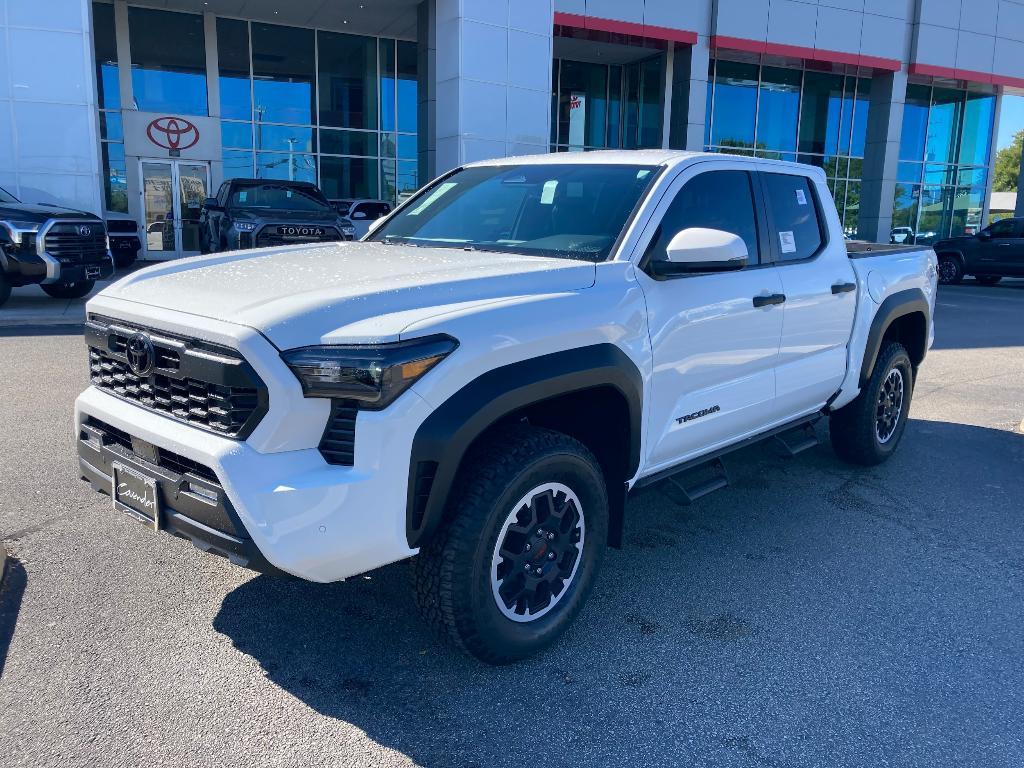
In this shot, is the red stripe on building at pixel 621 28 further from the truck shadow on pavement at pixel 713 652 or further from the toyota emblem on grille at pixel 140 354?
the toyota emblem on grille at pixel 140 354

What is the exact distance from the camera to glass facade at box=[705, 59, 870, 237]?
2764 centimetres

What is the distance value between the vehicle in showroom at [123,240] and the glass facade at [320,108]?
6.15 m

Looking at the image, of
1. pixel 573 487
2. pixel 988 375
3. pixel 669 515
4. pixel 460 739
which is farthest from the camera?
pixel 988 375

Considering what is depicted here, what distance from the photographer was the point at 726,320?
12.7 feet

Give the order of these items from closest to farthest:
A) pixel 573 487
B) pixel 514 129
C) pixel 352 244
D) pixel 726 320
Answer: pixel 573 487 < pixel 726 320 < pixel 352 244 < pixel 514 129

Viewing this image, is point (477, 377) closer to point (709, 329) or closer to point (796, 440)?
point (709, 329)

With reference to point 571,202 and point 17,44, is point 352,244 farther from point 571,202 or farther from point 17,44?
point 17,44

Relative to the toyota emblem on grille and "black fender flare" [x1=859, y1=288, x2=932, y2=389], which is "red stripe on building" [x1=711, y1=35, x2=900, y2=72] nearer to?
"black fender flare" [x1=859, y1=288, x2=932, y2=389]

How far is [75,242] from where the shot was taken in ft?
39.1

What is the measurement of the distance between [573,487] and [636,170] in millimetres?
1631

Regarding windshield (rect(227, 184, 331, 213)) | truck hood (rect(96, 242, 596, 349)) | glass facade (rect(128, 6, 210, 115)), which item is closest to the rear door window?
truck hood (rect(96, 242, 596, 349))

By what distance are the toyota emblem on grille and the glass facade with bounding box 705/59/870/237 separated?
26004mm

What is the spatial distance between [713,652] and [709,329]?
4.51 ft

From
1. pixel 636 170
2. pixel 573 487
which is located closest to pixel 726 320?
pixel 636 170
